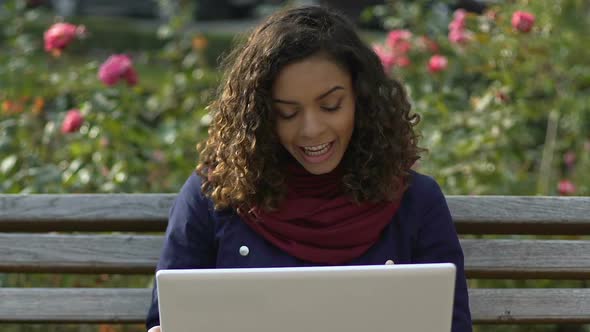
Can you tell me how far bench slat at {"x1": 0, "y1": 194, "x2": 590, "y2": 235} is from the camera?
2295 mm

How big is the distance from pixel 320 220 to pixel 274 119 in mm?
235

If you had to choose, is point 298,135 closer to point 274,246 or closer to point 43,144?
point 274,246

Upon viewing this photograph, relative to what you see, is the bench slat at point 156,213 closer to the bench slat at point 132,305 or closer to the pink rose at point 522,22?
the bench slat at point 132,305

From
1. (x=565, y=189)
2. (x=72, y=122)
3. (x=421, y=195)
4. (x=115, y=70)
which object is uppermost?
(x=421, y=195)

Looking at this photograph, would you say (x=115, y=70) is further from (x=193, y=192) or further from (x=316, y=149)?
(x=316, y=149)

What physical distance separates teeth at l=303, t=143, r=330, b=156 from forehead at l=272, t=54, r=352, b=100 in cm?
11

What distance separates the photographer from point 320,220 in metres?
2.07

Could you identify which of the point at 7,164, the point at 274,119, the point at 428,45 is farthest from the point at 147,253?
the point at 428,45

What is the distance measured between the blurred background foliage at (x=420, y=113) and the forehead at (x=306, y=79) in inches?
34.7

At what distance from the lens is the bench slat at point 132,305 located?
2.31 m

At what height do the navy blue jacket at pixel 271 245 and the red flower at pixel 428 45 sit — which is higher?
the navy blue jacket at pixel 271 245

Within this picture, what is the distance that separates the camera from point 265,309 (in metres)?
1.60

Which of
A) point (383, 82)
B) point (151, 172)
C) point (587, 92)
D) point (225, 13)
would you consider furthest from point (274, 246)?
point (225, 13)

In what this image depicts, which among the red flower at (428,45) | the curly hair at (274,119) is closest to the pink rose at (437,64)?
the red flower at (428,45)
